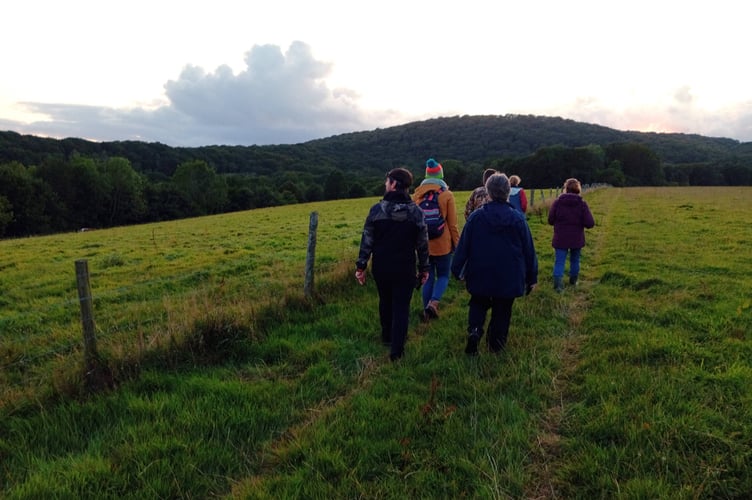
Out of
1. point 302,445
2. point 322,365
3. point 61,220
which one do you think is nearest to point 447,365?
point 322,365

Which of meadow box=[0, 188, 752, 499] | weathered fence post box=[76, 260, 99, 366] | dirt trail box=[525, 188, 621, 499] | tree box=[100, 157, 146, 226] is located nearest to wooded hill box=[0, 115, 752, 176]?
tree box=[100, 157, 146, 226]

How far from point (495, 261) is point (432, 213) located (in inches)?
58.7

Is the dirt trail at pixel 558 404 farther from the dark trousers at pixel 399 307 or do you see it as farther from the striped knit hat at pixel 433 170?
the striped knit hat at pixel 433 170

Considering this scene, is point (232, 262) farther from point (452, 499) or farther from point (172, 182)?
point (172, 182)

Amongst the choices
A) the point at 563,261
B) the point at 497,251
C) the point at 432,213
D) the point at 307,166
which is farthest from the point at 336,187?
the point at 497,251

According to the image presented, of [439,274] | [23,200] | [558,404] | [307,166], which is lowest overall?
[558,404]

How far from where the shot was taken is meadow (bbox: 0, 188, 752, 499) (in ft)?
10.3

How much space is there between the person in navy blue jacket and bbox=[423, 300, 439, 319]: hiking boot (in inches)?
52.2

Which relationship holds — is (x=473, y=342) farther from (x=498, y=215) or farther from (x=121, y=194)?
(x=121, y=194)

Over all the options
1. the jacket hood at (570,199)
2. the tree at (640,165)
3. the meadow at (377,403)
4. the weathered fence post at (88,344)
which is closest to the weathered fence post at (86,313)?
the weathered fence post at (88,344)

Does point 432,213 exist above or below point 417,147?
below

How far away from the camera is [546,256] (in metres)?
11.7

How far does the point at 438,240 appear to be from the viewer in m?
6.33

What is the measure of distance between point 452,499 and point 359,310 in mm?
4004
